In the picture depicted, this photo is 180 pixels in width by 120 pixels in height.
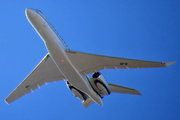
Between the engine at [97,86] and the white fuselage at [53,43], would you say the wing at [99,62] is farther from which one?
the white fuselage at [53,43]

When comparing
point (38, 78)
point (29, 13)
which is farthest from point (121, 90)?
point (29, 13)

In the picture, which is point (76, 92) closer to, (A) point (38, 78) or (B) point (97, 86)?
(B) point (97, 86)

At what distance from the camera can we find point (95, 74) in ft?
70.0

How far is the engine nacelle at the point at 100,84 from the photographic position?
21.0m

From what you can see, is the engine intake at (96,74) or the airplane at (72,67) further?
the engine intake at (96,74)

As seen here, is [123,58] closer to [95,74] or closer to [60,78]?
[95,74]

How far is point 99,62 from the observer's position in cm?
2108

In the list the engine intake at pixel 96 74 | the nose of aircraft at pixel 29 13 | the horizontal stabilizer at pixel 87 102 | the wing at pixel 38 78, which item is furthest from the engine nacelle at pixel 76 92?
the nose of aircraft at pixel 29 13

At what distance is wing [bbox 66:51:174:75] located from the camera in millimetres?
19984

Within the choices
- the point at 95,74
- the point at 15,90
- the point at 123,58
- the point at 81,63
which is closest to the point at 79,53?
the point at 81,63

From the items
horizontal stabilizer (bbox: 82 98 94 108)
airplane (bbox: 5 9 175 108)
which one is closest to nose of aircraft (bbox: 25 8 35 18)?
airplane (bbox: 5 9 175 108)

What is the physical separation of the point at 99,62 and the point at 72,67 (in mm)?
3249

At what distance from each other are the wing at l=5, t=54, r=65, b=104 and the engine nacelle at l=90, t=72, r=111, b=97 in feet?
11.5

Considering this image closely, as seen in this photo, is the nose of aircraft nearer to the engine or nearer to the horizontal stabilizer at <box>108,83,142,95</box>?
the engine
